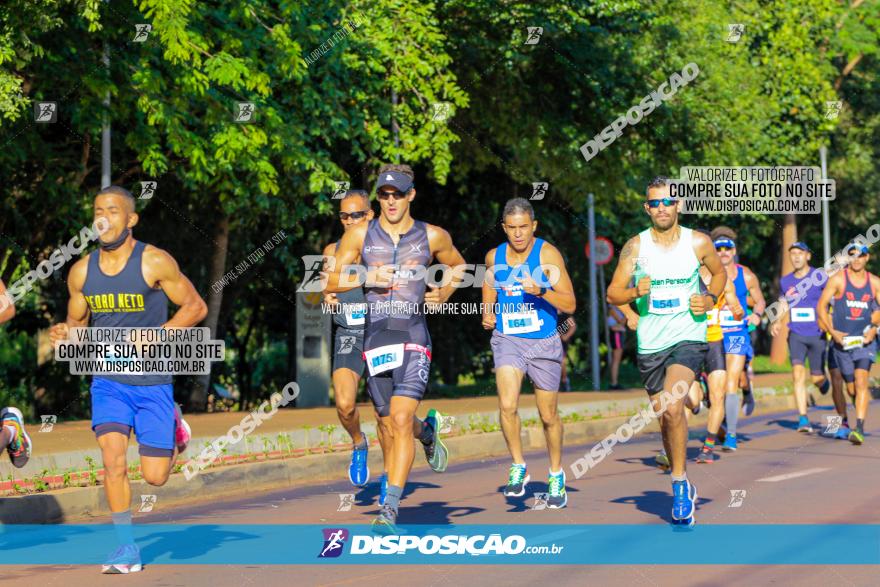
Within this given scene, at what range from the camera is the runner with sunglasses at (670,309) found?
973 cm

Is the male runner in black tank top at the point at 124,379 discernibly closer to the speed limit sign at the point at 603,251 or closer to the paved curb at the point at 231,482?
the paved curb at the point at 231,482

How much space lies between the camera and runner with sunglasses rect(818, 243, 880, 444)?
16281 millimetres

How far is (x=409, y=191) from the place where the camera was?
9.48 metres

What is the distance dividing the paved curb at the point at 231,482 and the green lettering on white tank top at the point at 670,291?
4.32 metres

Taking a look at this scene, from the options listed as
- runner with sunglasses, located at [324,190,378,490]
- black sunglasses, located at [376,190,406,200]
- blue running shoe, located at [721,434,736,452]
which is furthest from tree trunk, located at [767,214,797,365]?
black sunglasses, located at [376,190,406,200]

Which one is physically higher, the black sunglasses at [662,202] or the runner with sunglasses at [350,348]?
the black sunglasses at [662,202]

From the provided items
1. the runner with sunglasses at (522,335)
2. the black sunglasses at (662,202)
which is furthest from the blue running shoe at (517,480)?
the black sunglasses at (662,202)

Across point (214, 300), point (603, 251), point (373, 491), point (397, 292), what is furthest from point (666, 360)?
point (603, 251)

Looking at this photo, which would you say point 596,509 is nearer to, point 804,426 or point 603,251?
point 804,426

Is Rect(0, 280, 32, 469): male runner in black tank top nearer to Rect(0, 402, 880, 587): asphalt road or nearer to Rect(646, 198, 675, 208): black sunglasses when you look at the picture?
Rect(0, 402, 880, 587): asphalt road

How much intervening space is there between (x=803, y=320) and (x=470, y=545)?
32.9 ft

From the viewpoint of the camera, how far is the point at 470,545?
29.8 ft

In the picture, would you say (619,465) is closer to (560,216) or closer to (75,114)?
(75,114)

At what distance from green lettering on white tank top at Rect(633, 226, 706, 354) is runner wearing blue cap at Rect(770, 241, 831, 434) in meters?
8.12
